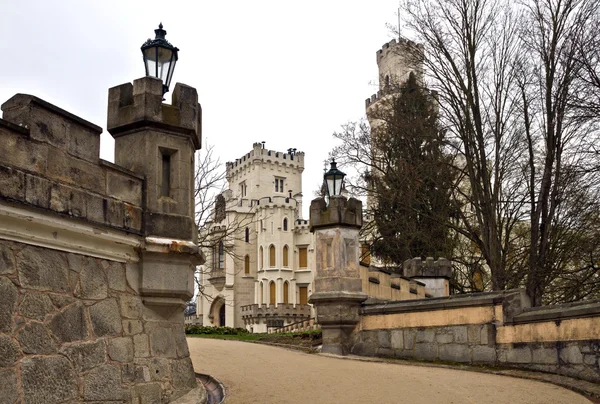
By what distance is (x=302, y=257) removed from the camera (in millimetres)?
65562

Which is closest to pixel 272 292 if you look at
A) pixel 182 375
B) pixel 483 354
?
pixel 483 354

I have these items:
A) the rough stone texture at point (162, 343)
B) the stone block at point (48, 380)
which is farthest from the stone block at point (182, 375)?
the stone block at point (48, 380)

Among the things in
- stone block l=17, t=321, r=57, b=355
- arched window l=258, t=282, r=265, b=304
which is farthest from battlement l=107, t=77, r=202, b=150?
arched window l=258, t=282, r=265, b=304

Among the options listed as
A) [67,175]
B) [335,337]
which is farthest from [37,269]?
[335,337]

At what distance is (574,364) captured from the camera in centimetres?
943

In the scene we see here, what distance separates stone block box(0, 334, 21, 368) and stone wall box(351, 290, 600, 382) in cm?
707

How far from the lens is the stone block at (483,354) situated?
10.8 m

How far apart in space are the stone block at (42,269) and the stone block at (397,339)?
302 inches

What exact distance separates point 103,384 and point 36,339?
94cm

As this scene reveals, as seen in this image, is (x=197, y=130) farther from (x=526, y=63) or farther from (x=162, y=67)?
(x=526, y=63)

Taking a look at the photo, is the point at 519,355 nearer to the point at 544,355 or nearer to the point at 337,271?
the point at 544,355

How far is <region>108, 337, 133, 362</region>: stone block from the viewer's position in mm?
6375

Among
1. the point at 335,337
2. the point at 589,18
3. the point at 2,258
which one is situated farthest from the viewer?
the point at 589,18

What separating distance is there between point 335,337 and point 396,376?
11.8ft
